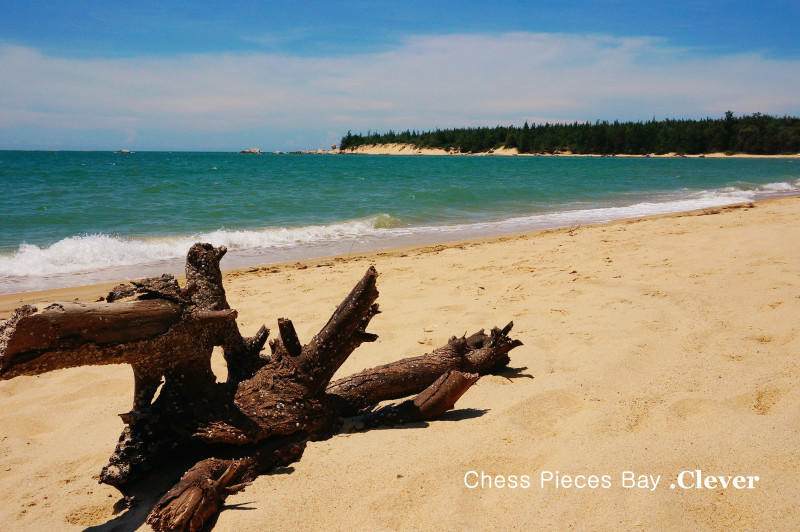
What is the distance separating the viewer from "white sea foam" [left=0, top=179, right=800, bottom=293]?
29.9ft

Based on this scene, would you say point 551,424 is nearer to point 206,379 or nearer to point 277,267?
point 206,379

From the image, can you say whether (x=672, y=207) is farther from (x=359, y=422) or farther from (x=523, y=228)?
(x=359, y=422)

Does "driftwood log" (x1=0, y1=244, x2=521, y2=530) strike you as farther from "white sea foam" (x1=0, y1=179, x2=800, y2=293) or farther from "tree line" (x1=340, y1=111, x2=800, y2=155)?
"tree line" (x1=340, y1=111, x2=800, y2=155)

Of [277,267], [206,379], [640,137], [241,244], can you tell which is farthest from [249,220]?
[640,137]

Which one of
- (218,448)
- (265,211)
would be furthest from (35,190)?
(218,448)

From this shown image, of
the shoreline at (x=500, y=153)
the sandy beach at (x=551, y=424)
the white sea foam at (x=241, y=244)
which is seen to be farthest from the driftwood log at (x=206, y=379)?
the shoreline at (x=500, y=153)

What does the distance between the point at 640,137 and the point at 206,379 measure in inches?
4450

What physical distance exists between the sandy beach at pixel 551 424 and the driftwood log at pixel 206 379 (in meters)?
0.16

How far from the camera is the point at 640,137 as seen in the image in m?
101

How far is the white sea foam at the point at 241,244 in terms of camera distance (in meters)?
9.12

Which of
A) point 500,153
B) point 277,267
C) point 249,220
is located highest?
point 500,153

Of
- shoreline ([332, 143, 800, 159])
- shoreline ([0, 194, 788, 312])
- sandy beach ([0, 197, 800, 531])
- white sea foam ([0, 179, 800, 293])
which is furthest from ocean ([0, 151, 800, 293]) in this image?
shoreline ([332, 143, 800, 159])

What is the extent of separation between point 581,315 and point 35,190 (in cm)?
2718

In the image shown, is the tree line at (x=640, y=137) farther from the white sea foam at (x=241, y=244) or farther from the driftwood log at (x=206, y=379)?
the driftwood log at (x=206, y=379)
